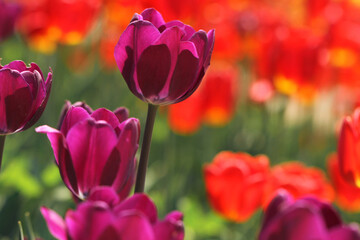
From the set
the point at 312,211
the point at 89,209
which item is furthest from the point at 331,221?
the point at 89,209

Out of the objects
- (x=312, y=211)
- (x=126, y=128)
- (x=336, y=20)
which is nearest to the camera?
(x=312, y=211)

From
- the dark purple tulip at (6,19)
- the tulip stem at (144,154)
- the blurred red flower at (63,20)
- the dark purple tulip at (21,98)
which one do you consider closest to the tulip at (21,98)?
the dark purple tulip at (21,98)

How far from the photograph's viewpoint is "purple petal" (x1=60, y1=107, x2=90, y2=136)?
1.95 feet

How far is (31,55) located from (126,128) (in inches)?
74.8

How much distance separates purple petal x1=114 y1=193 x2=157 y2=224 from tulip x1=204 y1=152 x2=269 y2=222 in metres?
0.75

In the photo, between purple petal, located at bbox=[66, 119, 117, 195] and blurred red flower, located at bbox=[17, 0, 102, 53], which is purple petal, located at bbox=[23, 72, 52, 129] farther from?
blurred red flower, located at bbox=[17, 0, 102, 53]

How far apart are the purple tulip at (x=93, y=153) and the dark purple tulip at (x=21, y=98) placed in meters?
0.05

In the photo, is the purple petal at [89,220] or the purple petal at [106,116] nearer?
the purple petal at [89,220]

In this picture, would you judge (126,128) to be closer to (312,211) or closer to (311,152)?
(312,211)

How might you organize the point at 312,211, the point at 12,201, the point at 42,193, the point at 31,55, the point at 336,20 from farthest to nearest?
the point at 31,55, the point at 336,20, the point at 42,193, the point at 12,201, the point at 312,211

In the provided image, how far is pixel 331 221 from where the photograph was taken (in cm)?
48

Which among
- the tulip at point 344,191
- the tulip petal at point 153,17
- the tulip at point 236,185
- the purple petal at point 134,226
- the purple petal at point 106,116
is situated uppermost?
the tulip petal at point 153,17

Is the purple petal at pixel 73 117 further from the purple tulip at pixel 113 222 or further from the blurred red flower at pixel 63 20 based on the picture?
the blurred red flower at pixel 63 20

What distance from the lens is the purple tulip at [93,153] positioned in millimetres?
567
